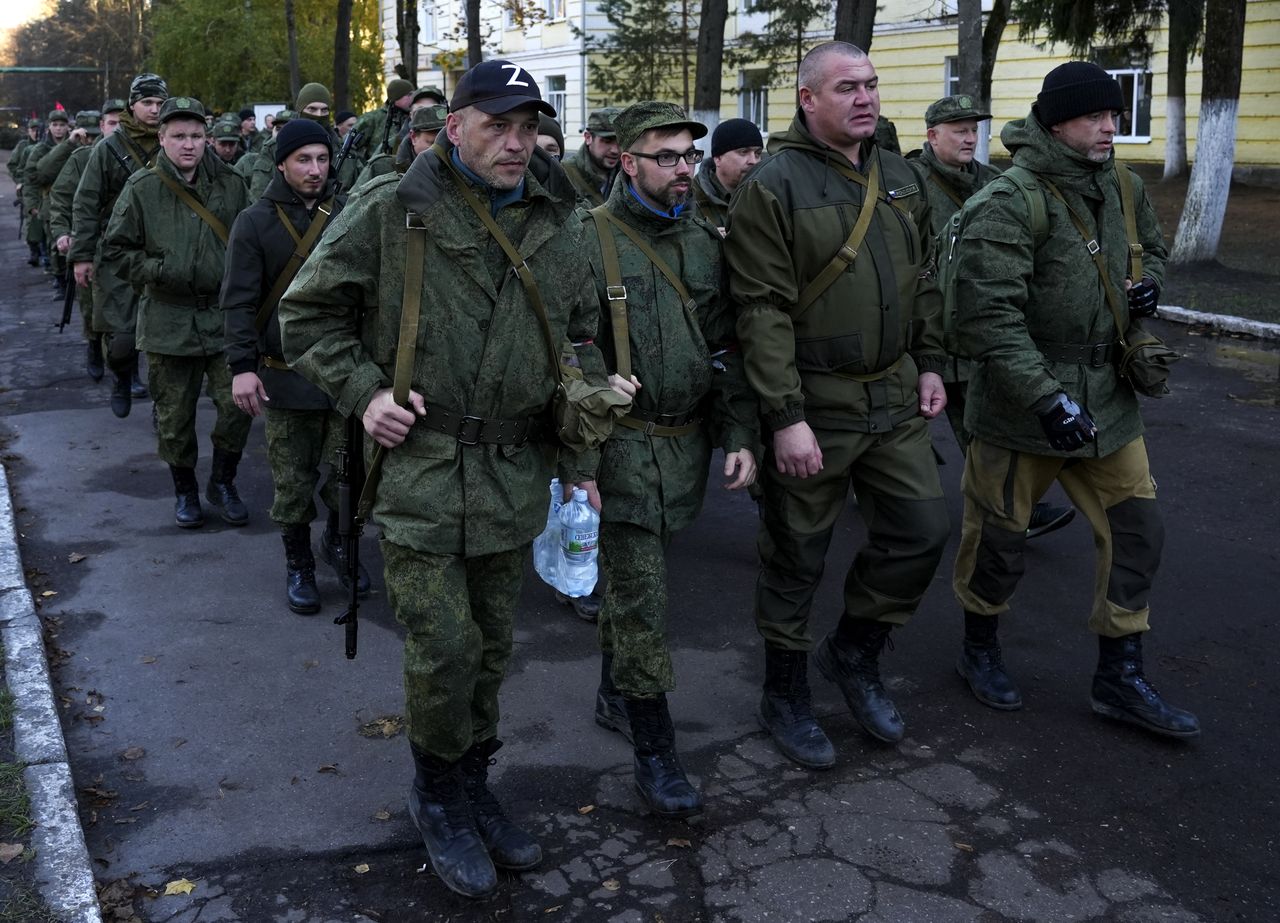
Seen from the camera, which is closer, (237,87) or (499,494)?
(499,494)

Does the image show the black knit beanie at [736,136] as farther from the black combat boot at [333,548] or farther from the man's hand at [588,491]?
the man's hand at [588,491]

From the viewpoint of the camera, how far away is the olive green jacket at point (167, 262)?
7.18 m

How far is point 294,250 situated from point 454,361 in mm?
2822

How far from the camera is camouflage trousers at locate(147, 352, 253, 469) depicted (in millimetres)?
7133

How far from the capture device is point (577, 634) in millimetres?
5773

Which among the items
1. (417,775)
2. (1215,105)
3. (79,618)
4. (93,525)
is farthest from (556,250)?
(1215,105)

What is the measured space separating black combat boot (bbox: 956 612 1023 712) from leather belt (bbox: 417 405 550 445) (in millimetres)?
2092

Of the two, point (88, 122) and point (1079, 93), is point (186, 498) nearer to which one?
point (1079, 93)

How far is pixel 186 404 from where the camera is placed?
728 cm

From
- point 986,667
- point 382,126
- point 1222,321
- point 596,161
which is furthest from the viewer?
point 1222,321

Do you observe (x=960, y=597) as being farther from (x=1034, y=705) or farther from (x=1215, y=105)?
(x=1215, y=105)

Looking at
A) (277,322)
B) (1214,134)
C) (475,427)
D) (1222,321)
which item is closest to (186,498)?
(277,322)

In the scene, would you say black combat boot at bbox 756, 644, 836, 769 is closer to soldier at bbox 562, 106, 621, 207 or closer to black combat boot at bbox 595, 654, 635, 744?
black combat boot at bbox 595, 654, 635, 744

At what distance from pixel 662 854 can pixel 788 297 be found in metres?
1.68
